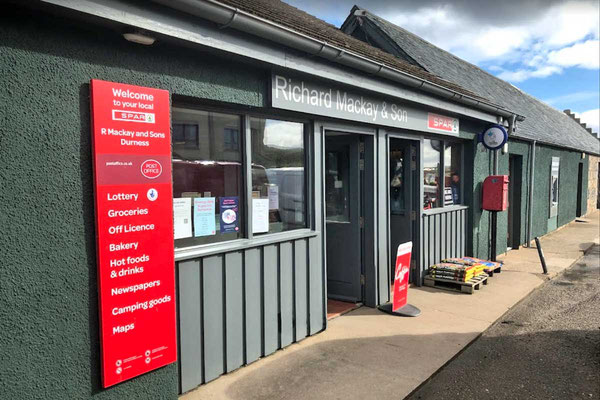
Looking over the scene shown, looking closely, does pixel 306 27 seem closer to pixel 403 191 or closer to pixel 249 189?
pixel 249 189

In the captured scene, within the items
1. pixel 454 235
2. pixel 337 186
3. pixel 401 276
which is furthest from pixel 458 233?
pixel 337 186

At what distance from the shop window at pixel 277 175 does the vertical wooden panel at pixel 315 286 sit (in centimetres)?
28

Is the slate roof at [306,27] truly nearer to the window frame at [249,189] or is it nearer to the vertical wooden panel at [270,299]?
the window frame at [249,189]

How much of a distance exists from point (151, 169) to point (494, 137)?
675 cm

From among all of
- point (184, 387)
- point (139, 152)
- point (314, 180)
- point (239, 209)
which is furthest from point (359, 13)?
point (184, 387)

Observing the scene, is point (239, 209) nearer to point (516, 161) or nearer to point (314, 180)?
point (314, 180)

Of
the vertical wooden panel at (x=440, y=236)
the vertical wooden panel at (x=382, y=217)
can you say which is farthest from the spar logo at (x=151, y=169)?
the vertical wooden panel at (x=440, y=236)

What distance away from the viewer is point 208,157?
3.86 meters

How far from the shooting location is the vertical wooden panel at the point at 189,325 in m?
3.60

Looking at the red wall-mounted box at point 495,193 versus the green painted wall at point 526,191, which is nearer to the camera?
the red wall-mounted box at point 495,193

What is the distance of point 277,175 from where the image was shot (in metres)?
4.60

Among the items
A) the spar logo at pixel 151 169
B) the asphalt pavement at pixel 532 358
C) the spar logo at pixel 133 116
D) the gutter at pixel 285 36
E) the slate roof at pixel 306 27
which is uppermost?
the slate roof at pixel 306 27

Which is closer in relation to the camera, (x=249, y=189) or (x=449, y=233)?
(x=249, y=189)

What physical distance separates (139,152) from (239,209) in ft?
4.12
